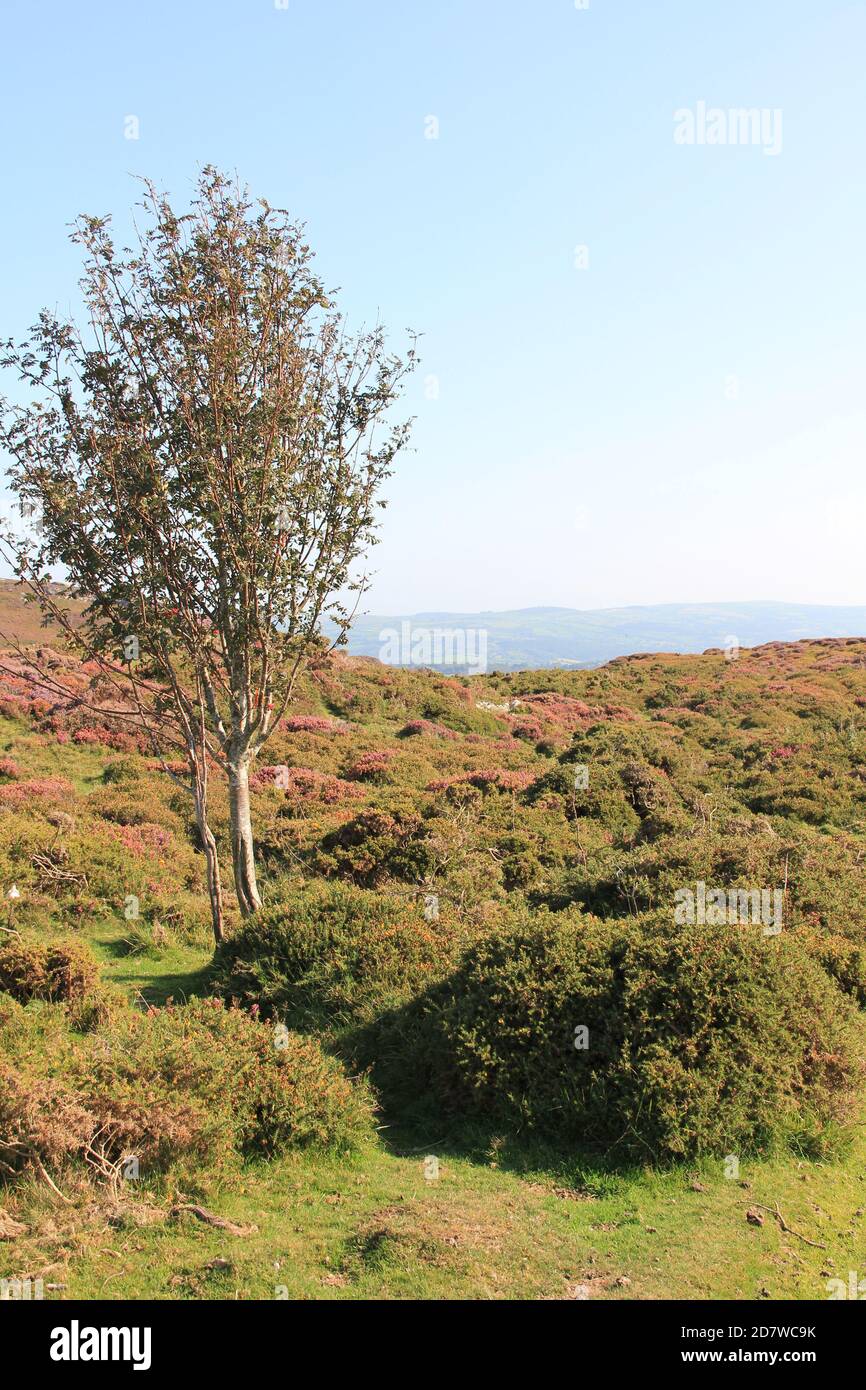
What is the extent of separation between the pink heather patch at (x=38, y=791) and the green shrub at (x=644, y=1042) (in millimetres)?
12067

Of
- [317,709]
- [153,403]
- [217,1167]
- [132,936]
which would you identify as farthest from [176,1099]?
[317,709]

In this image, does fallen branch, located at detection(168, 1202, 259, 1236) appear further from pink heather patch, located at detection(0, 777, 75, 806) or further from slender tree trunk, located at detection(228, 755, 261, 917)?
pink heather patch, located at detection(0, 777, 75, 806)

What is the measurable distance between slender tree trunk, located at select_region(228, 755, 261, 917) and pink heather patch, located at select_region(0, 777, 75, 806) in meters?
7.75

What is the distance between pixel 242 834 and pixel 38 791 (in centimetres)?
971

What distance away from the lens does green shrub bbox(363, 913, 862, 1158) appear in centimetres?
733

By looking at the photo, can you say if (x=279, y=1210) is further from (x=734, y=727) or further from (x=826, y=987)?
(x=734, y=727)

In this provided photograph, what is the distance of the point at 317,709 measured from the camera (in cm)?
3431

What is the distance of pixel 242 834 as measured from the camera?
1188cm

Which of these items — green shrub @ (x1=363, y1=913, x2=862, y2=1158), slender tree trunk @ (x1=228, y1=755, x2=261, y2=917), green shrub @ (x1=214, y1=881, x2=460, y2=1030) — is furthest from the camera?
slender tree trunk @ (x1=228, y1=755, x2=261, y2=917)

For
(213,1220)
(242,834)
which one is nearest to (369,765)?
(242,834)

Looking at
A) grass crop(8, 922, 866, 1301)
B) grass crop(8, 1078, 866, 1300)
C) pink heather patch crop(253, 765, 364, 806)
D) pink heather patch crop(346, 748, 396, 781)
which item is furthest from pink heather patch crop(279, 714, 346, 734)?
grass crop(8, 1078, 866, 1300)

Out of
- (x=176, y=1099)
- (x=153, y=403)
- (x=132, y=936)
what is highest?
(x=153, y=403)

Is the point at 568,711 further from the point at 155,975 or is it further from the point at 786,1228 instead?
the point at 786,1228
